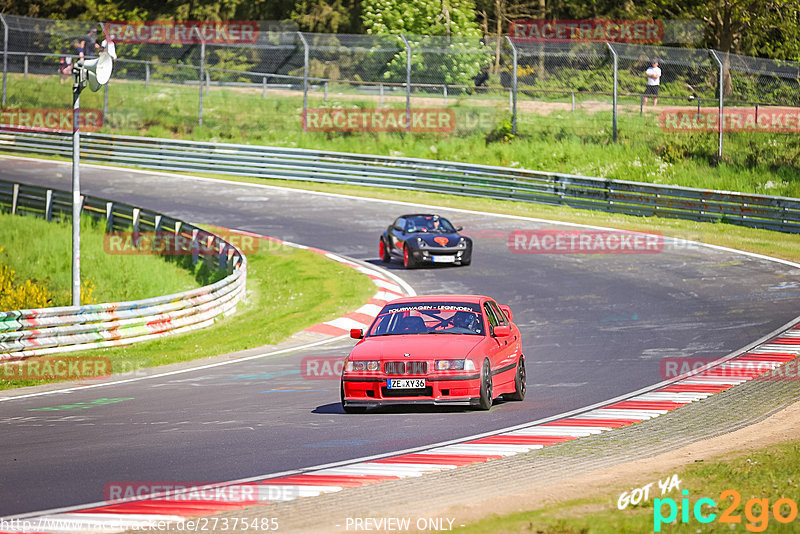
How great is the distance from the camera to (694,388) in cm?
1309

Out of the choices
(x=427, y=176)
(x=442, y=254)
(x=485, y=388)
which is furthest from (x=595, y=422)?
(x=427, y=176)

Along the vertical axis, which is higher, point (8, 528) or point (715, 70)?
point (715, 70)

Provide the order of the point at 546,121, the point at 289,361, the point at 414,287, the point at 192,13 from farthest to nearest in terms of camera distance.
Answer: the point at 192,13, the point at 546,121, the point at 414,287, the point at 289,361

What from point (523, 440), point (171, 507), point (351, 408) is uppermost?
point (171, 507)

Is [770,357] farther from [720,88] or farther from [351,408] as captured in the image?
[720,88]

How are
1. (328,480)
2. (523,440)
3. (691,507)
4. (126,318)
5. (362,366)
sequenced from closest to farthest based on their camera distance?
1. (691,507)
2. (328,480)
3. (523,440)
4. (362,366)
5. (126,318)

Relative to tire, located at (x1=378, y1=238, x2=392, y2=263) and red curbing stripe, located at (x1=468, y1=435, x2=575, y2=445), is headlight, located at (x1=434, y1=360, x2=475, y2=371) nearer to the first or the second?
red curbing stripe, located at (x1=468, y1=435, x2=575, y2=445)

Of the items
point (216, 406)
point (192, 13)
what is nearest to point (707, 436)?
point (216, 406)

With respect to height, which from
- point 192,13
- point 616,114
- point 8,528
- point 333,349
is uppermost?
point 192,13

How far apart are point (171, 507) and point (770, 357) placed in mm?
9979

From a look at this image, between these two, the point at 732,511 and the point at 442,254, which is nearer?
the point at 732,511

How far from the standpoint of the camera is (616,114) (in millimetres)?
35500

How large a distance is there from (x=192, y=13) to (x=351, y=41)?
33720 mm

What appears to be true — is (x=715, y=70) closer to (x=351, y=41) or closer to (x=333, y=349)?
(x=351, y=41)
